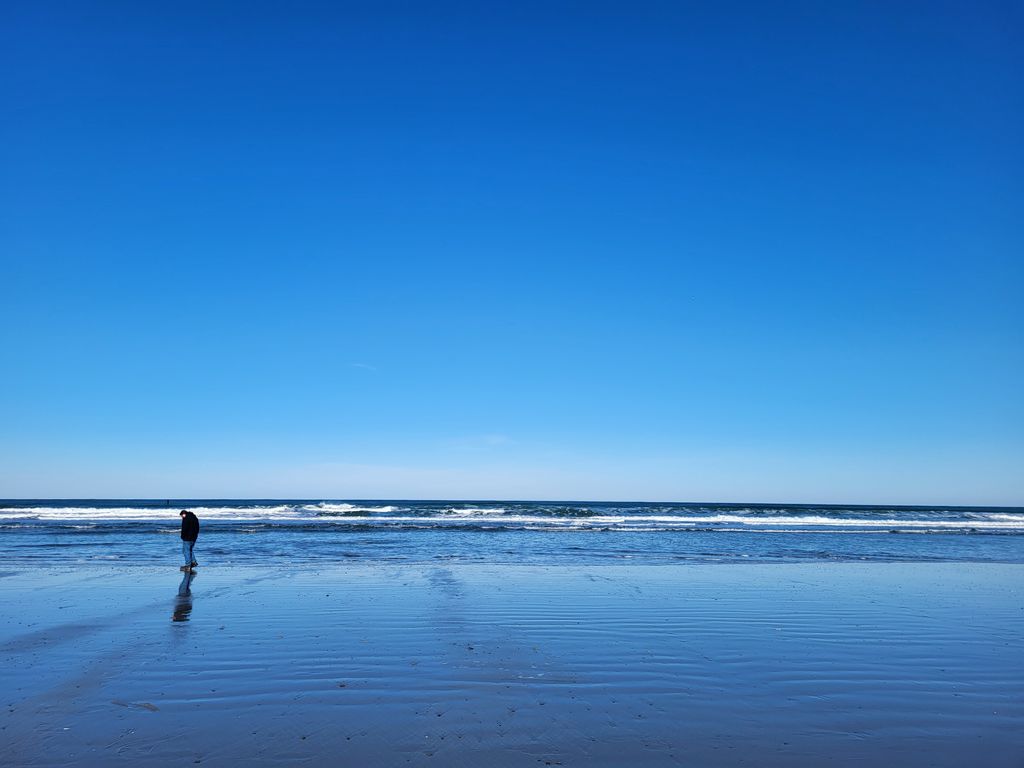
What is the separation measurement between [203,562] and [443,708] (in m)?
18.6

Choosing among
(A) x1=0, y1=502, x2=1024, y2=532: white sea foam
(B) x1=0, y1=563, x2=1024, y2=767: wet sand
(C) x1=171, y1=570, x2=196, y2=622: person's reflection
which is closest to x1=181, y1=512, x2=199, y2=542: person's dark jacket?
(C) x1=171, y1=570, x2=196, y2=622: person's reflection

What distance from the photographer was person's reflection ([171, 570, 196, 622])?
492 inches

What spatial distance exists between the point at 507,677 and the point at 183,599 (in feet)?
30.8

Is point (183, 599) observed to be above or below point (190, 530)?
below

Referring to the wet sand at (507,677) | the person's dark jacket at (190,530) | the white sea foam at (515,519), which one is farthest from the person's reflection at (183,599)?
the white sea foam at (515,519)

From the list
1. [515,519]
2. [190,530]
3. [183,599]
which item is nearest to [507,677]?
[183,599]

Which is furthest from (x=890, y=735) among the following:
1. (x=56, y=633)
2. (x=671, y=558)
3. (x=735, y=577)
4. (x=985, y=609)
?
(x=671, y=558)

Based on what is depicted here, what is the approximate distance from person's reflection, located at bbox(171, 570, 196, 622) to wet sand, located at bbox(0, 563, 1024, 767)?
119 millimetres

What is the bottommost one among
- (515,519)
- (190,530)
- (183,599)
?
(183,599)

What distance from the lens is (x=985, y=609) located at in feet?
46.6

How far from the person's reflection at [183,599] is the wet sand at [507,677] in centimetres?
12

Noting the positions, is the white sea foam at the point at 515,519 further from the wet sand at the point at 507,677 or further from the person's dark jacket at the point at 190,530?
the wet sand at the point at 507,677

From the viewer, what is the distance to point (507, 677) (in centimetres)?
830

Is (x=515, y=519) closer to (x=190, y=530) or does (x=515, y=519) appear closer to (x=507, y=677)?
(x=190, y=530)
